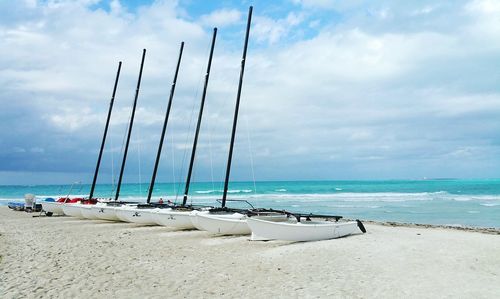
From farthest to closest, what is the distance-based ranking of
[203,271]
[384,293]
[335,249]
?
[335,249]
[203,271]
[384,293]

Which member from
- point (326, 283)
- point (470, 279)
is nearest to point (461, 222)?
point (470, 279)

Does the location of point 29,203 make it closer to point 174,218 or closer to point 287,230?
point 174,218

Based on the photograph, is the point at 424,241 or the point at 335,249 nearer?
the point at 335,249

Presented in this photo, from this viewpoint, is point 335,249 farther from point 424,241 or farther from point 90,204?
point 90,204

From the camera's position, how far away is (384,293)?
8.55 meters

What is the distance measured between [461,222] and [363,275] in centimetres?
1962

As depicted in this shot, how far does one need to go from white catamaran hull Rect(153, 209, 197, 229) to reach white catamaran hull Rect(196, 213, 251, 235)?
1747 mm

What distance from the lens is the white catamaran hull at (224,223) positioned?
666 inches

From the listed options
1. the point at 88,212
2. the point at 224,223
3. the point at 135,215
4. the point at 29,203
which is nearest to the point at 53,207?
the point at 88,212

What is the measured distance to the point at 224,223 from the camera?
55.6 ft

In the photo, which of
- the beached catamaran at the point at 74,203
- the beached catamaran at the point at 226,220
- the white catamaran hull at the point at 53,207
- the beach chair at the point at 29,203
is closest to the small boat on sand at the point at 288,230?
the beached catamaran at the point at 226,220

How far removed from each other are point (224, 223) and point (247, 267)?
577 centimetres

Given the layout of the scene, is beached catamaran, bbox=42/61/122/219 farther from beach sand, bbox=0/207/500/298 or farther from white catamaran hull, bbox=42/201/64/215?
beach sand, bbox=0/207/500/298

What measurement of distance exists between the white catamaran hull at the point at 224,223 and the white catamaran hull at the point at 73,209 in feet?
38.7
